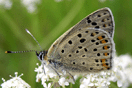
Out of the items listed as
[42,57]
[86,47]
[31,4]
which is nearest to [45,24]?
[31,4]

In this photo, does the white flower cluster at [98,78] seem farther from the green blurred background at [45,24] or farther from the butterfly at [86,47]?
the green blurred background at [45,24]

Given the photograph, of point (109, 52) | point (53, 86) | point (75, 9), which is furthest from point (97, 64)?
point (75, 9)

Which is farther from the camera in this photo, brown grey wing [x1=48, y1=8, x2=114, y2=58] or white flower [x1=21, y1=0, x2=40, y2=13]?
white flower [x1=21, y1=0, x2=40, y2=13]

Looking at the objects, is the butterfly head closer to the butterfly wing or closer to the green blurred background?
the butterfly wing

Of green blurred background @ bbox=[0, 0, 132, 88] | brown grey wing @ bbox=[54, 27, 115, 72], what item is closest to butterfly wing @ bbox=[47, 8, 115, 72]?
brown grey wing @ bbox=[54, 27, 115, 72]

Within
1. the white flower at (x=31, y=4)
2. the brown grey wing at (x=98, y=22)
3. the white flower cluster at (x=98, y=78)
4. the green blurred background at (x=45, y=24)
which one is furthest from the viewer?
the white flower at (x=31, y=4)

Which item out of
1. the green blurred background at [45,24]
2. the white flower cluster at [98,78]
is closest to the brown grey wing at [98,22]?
the white flower cluster at [98,78]
